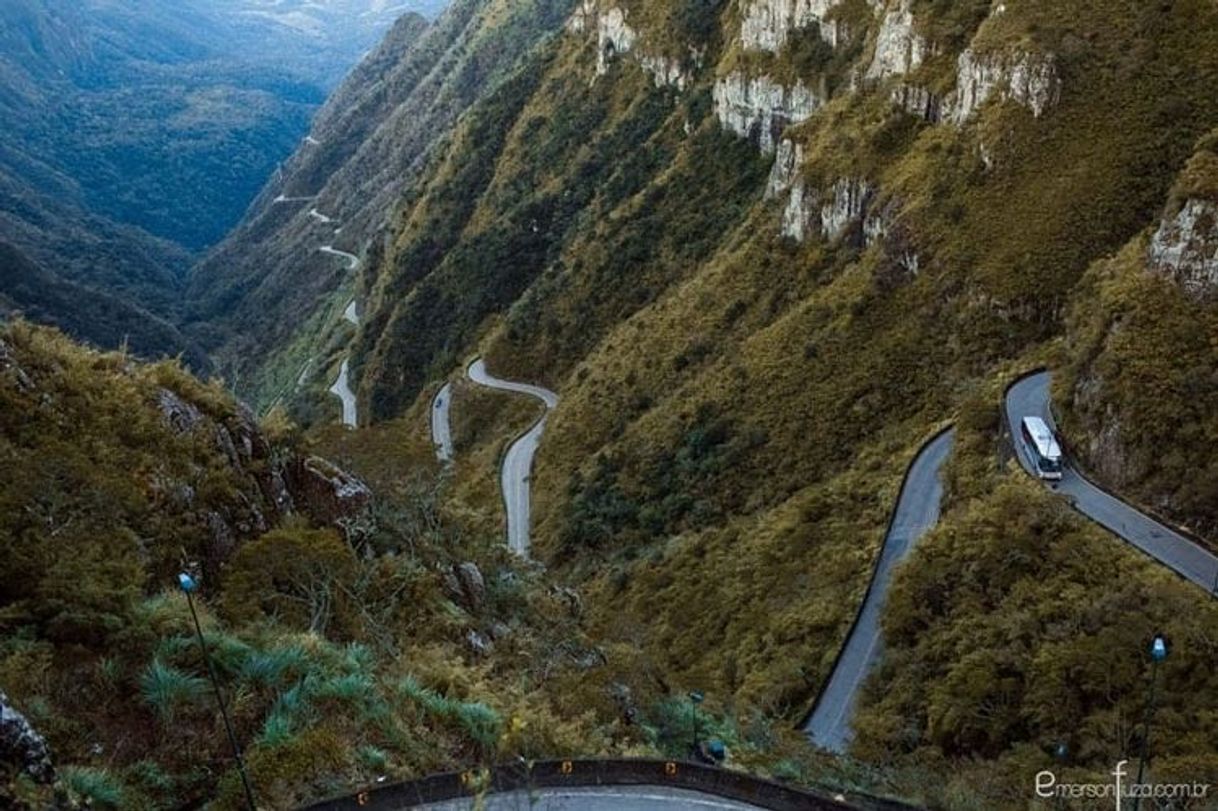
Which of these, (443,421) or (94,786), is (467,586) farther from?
(443,421)

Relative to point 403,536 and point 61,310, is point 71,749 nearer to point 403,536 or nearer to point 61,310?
point 403,536

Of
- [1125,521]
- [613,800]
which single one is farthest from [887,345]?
[613,800]

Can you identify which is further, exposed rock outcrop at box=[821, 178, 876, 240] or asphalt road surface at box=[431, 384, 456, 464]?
asphalt road surface at box=[431, 384, 456, 464]

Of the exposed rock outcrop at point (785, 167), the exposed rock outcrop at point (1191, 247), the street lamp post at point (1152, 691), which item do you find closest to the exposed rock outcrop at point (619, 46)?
the exposed rock outcrop at point (785, 167)

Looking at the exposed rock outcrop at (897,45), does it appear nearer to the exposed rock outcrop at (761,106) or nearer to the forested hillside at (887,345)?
the forested hillside at (887,345)

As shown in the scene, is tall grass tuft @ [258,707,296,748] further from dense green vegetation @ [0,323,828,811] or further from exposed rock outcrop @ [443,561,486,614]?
exposed rock outcrop @ [443,561,486,614]

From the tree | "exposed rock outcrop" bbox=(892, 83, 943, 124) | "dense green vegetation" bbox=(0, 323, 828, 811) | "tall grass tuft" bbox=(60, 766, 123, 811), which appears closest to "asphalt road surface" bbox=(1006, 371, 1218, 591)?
"dense green vegetation" bbox=(0, 323, 828, 811)
